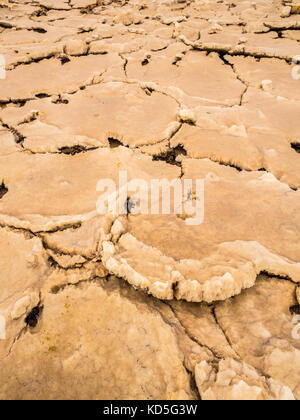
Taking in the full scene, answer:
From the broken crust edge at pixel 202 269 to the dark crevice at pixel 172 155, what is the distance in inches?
28.6

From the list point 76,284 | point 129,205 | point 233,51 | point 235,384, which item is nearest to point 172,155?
point 129,205

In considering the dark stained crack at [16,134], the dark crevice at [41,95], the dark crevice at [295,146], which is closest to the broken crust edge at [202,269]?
the dark crevice at [295,146]

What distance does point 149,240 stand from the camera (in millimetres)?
1165

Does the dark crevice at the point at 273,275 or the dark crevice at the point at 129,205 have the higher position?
the dark crevice at the point at 129,205

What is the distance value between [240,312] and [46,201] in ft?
3.35

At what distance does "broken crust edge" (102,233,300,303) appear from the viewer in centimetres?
97

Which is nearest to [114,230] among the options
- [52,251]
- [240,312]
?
[52,251]

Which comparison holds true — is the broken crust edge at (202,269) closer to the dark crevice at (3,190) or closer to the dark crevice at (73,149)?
the dark crevice at (3,190)

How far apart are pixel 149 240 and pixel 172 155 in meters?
0.79

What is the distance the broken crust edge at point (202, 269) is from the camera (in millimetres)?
973

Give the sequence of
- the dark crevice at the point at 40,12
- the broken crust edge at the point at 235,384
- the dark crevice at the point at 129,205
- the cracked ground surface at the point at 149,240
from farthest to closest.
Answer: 1. the dark crevice at the point at 40,12
2. the dark crevice at the point at 129,205
3. the cracked ground surface at the point at 149,240
4. the broken crust edge at the point at 235,384

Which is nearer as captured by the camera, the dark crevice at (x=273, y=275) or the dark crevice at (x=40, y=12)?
the dark crevice at (x=273, y=275)

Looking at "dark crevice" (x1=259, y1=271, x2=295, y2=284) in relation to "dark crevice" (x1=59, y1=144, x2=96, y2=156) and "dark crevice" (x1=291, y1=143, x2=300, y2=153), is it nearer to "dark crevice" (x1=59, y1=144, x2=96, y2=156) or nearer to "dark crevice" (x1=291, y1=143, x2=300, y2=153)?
"dark crevice" (x1=291, y1=143, x2=300, y2=153)
